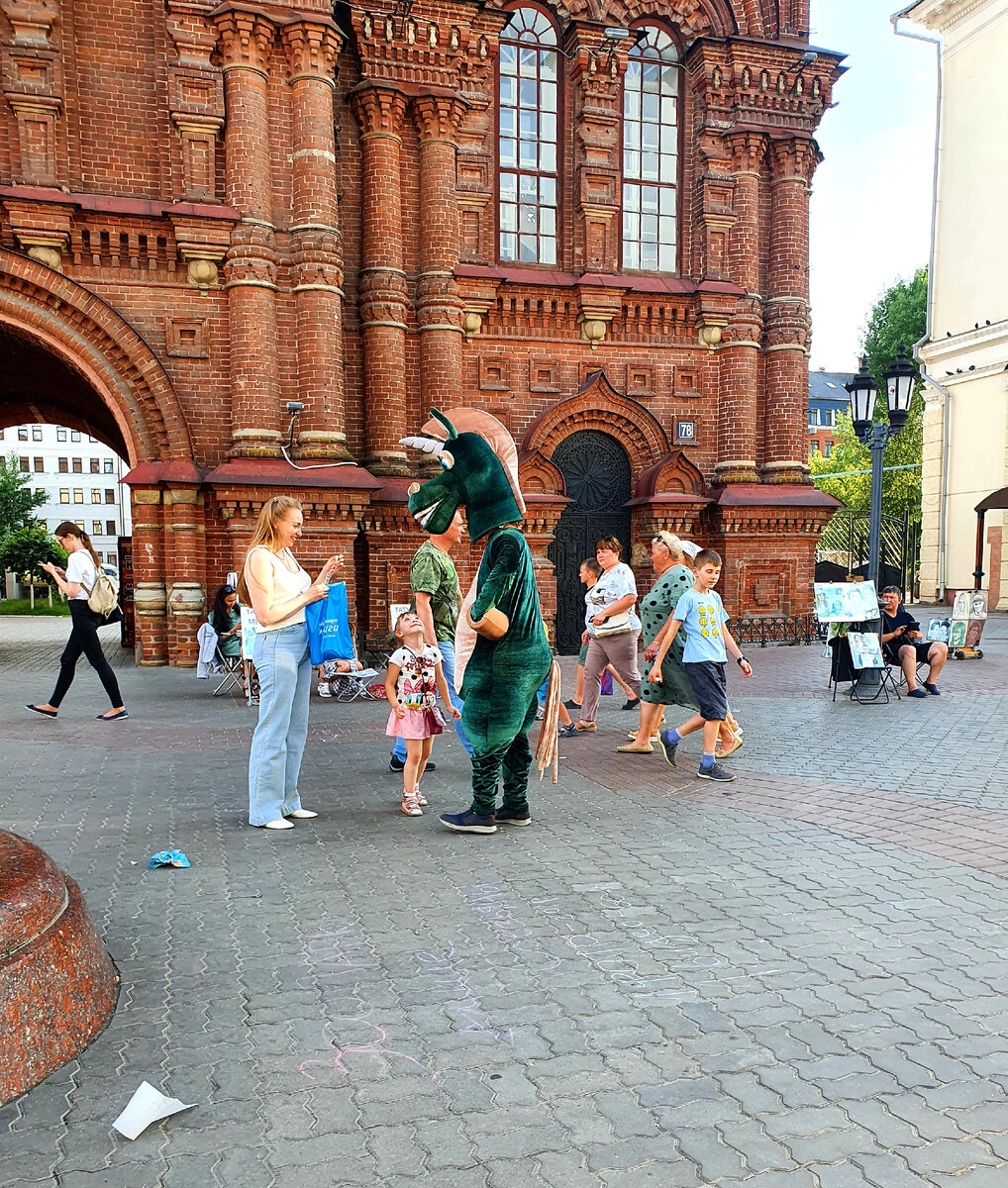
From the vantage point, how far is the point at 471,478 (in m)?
5.44

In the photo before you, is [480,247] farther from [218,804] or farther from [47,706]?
[218,804]

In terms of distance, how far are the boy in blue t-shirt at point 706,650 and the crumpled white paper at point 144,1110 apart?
15.8 ft

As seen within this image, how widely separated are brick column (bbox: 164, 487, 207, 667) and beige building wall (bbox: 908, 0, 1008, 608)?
2111 centimetres

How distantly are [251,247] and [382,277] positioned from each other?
2106 millimetres

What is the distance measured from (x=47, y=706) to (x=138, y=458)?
5103 mm

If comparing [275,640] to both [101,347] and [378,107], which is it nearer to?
[101,347]

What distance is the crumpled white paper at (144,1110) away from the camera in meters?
2.54

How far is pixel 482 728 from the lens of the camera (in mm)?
5293

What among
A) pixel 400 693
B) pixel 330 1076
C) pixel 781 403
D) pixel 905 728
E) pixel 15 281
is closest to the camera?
pixel 330 1076

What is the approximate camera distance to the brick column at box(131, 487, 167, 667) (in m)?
13.5

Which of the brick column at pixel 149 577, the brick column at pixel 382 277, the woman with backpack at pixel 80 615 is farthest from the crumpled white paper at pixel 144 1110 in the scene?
the brick column at pixel 382 277

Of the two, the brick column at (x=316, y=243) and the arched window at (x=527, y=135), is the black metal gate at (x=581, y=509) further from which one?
the brick column at (x=316, y=243)

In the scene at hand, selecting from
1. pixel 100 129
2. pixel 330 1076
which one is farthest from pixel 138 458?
pixel 330 1076

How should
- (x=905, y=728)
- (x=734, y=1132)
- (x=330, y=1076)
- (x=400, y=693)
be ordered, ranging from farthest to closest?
(x=905, y=728) < (x=400, y=693) < (x=330, y=1076) < (x=734, y=1132)
